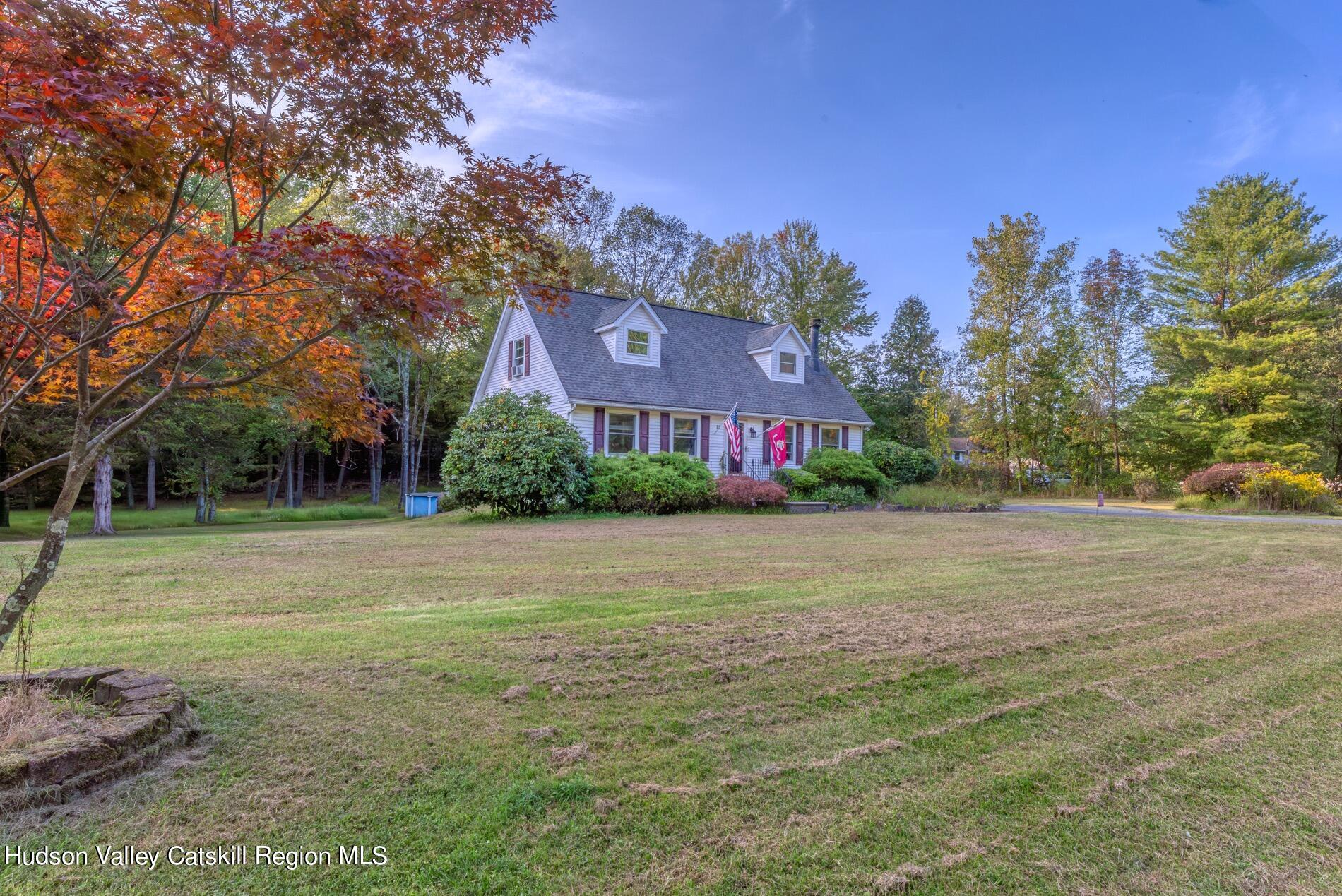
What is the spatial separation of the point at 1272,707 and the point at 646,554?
5.27 meters

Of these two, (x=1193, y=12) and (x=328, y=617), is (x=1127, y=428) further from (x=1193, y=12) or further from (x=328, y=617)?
(x=328, y=617)

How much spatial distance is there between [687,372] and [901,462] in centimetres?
788

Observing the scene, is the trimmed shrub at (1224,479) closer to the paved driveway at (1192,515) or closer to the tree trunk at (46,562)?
the paved driveway at (1192,515)

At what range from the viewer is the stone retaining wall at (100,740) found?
1842 mm

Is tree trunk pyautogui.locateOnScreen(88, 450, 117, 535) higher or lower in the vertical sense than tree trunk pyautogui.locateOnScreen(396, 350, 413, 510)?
lower

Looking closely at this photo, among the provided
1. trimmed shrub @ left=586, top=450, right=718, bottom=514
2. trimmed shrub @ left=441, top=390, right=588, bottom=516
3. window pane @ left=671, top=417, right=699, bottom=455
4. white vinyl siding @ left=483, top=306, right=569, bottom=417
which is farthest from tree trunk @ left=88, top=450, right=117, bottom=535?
window pane @ left=671, top=417, right=699, bottom=455

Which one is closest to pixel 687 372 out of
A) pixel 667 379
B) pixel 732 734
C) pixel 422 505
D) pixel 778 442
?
pixel 667 379

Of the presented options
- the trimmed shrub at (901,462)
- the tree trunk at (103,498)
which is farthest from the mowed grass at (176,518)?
the trimmed shrub at (901,462)

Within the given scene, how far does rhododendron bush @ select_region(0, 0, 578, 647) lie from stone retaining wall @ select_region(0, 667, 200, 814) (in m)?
0.37

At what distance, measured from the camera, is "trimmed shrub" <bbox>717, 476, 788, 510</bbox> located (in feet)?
46.4

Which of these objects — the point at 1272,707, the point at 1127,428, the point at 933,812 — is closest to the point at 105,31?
the point at 933,812

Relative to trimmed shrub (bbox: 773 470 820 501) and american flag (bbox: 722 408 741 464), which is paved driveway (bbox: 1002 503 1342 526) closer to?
trimmed shrub (bbox: 773 470 820 501)

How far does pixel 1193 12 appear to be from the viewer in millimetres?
9766

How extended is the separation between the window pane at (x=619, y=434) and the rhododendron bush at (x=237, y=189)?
12043 mm
